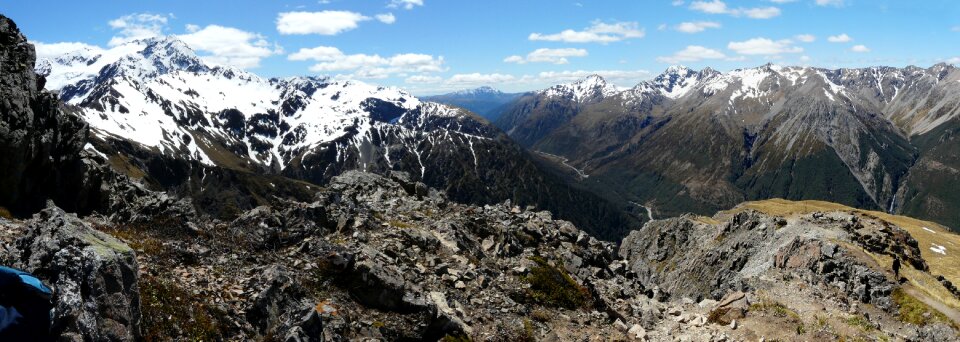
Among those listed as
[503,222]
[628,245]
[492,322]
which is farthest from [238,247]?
[628,245]

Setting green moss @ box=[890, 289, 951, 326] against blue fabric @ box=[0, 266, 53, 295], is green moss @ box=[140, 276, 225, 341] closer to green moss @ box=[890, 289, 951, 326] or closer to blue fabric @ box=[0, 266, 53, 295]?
blue fabric @ box=[0, 266, 53, 295]

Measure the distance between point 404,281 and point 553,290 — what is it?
40.1ft

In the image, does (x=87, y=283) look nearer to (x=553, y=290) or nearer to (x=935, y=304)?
(x=553, y=290)

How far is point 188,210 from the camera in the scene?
134 feet

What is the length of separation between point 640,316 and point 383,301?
21.1 metres

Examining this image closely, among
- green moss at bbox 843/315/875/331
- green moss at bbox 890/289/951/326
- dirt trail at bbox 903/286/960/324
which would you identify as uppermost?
green moss at bbox 843/315/875/331

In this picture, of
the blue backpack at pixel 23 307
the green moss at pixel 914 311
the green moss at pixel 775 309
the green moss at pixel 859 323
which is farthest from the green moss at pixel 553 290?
the green moss at pixel 914 311

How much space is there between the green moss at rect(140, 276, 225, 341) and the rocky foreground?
2.2 inches

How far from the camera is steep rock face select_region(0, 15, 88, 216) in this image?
4264cm

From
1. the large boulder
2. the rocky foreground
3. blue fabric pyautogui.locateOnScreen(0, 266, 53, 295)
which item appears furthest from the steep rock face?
blue fabric pyautogui.locateOnScreen(0, 266, 53, 295)

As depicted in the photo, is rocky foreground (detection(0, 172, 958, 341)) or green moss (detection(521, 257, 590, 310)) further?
green moss (detection(521, 257, 590, 310))

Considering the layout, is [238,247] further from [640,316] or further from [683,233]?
[683,233]

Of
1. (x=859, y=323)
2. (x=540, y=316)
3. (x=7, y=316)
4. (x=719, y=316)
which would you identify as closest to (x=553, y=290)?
(x=540, y=316)

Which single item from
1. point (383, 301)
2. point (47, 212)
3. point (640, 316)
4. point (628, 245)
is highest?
point (47, 212)
